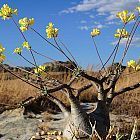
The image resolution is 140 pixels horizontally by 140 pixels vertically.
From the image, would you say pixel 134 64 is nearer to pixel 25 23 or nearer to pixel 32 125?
pixel 25 23

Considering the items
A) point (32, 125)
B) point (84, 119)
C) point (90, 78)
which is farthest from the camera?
point (32, 125)

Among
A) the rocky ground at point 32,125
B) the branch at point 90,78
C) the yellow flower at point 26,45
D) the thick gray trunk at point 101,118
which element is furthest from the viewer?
the rocky ground at point 32,125

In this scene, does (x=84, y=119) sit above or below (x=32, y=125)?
below

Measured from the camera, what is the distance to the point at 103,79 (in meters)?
6.49

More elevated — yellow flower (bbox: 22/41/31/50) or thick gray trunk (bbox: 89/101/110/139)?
yellow flower (bbox: 22/41/31/50)

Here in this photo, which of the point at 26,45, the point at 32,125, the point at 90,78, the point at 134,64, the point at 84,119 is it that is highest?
the point at 26,45

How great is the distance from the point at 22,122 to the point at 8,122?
29 centimetres

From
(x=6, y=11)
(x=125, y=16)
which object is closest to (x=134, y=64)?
(x=125, y=16)

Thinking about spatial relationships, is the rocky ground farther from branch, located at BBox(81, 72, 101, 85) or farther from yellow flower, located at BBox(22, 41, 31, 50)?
yellow flower, located at BBox(22, 41, 31, 50)

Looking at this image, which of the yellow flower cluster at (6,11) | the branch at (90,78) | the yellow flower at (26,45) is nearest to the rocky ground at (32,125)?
the branch at (90,78)

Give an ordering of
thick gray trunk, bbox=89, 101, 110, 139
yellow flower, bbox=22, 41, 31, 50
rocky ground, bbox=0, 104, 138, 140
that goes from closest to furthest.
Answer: thick gray trunk, bbox=89, 101, 110, 139 → yellow flower, bbox=22, 41, 31, 50 → rocky ground, bbox=0, 104, 138, 140

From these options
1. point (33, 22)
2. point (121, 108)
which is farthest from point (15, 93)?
point (33, 22)

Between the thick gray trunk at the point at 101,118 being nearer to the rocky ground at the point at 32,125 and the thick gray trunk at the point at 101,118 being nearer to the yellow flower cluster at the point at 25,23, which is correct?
the rocky ground at the point at 32,125

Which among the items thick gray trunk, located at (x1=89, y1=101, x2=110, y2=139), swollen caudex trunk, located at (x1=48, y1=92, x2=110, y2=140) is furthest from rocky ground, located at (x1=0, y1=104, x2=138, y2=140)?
thick gray trunk, located at (x1=89, y1=101, x2=110, y2=139)
